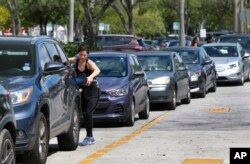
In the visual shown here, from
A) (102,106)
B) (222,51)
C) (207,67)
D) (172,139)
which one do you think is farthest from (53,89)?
(222,51)

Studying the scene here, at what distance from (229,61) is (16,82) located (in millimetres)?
19913

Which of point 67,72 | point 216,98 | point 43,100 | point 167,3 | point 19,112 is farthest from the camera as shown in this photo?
point 167,3

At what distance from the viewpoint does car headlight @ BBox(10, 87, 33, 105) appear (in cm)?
1003

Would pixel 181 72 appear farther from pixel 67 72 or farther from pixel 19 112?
pixel 19 112

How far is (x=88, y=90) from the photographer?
44.4ft

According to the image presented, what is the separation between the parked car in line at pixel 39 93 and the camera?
397 inches

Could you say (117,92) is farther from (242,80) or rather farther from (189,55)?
(242,80)

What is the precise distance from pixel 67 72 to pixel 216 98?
12494 millimetres

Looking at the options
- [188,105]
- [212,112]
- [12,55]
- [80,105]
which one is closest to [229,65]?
[188,105]

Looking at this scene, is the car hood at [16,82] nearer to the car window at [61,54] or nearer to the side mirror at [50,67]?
the side mirror at [50,67]

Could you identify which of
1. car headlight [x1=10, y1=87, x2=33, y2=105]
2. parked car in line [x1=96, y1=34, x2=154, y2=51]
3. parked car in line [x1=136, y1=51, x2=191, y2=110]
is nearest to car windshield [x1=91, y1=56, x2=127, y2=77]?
parked car in line [x1=136, y1=51, x2=191, y2=110]

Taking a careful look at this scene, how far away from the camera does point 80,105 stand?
1333 centimetres

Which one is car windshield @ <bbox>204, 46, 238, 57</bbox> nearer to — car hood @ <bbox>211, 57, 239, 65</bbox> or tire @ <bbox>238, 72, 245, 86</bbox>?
car hood @ <bbox>211, 57, 239, 65</bbox>

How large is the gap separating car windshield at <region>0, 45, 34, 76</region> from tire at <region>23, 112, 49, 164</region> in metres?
0.76
